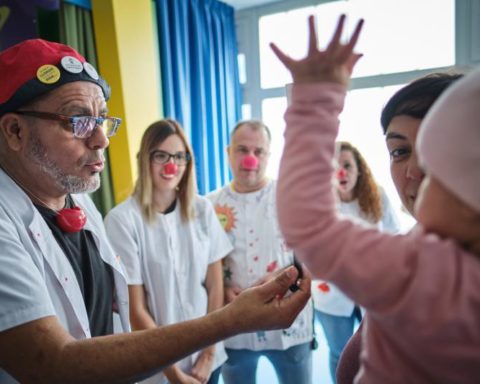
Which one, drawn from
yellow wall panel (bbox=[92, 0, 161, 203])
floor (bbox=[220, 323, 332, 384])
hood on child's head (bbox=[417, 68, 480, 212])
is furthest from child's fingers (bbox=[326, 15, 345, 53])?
floor (bbox=[220, 323, 332, 384])

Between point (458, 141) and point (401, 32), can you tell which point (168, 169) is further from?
point (401, 32)

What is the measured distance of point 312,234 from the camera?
474 millimetres

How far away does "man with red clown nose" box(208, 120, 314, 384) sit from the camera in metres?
1.87

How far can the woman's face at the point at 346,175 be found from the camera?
2355 millimetres

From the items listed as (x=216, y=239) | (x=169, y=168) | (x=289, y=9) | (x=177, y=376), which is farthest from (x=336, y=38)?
(x=289, y=9)

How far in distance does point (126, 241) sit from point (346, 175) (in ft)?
4.81

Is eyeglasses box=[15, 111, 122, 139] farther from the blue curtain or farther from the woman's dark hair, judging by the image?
the blue curtain

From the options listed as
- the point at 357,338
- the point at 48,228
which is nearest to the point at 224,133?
the point at 48,228

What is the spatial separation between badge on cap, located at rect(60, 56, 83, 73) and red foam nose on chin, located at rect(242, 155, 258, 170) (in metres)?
1.06

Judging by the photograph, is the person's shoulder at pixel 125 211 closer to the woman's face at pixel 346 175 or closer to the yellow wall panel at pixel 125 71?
the yellow wall panel at pixel 125 71

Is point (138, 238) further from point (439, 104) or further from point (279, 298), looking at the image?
point (439, 104)

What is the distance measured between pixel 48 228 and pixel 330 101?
2.97 ft

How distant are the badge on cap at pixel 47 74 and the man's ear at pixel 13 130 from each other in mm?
139

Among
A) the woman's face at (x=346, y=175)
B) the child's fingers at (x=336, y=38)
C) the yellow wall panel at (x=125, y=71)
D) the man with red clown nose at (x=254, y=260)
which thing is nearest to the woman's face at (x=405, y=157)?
the child's fingers at (x=336, y=38)
